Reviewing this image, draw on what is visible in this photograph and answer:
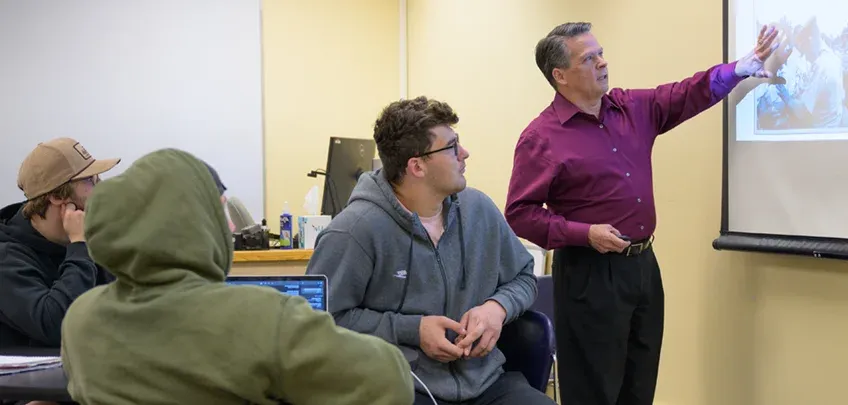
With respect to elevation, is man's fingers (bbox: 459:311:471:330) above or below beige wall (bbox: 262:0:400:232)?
below

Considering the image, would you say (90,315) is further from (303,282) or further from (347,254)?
(347,254)

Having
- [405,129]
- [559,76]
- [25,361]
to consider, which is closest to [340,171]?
[559,76]

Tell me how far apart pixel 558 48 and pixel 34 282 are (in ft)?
5.55

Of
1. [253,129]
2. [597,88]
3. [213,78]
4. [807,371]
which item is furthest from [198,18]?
[807,371]

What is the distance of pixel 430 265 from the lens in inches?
76.3

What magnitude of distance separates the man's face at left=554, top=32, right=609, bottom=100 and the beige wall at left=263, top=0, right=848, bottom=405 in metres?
0.65

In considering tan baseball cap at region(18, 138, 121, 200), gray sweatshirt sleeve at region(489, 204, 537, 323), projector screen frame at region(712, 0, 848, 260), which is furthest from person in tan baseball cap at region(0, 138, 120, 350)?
projector screen frame at region(712, 0, 848, 260)

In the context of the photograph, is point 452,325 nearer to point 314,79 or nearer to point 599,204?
point 599,204

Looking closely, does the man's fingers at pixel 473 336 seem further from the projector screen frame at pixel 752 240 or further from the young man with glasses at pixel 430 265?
the projector screen frame at pixel 752 240

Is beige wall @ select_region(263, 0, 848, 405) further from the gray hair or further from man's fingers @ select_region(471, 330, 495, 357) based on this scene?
man's fingers @ select_region(471, 330, 495, 357)

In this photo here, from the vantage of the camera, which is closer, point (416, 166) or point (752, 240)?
point (416, 166)

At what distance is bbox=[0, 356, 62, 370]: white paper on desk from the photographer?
1.60m

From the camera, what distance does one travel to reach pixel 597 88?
2348 mm

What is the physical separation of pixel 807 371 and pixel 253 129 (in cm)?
393
